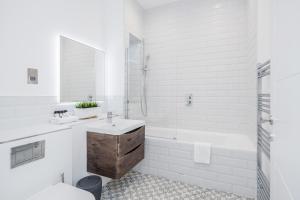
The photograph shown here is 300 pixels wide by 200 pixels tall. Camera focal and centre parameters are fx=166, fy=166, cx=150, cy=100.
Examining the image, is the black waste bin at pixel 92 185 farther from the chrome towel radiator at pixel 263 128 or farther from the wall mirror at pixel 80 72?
the chrome towel radiator at pixel 263 128

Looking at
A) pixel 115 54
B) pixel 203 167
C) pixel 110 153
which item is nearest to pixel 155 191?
pixel 203 167

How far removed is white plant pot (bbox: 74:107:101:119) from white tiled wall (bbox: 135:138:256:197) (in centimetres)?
85

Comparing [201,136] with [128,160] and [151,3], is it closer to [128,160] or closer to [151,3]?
[128,160]

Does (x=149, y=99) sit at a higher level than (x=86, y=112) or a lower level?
higher

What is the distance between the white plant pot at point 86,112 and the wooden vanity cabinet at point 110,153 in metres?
0.37

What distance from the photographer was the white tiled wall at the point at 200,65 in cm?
266

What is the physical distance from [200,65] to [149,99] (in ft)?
3.64

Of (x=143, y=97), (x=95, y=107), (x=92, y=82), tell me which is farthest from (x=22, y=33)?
(x=143, y=97)

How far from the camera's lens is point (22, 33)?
153cm

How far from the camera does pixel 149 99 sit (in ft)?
10.4

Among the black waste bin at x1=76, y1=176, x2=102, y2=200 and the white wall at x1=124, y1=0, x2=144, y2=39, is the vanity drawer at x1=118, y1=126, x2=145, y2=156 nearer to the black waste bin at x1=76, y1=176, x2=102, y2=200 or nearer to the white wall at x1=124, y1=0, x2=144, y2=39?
the black waste bin at x1=76, y1=176, x2=102, y2=200

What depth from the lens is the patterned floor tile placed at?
1.90 metres


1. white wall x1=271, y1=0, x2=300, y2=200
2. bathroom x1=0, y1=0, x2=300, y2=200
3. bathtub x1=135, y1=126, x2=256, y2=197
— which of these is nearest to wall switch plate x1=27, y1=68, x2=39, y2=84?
bathroom x1=0, y1=0, x2=300, y2=200

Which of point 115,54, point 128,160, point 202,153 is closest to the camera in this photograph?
point 128,160
